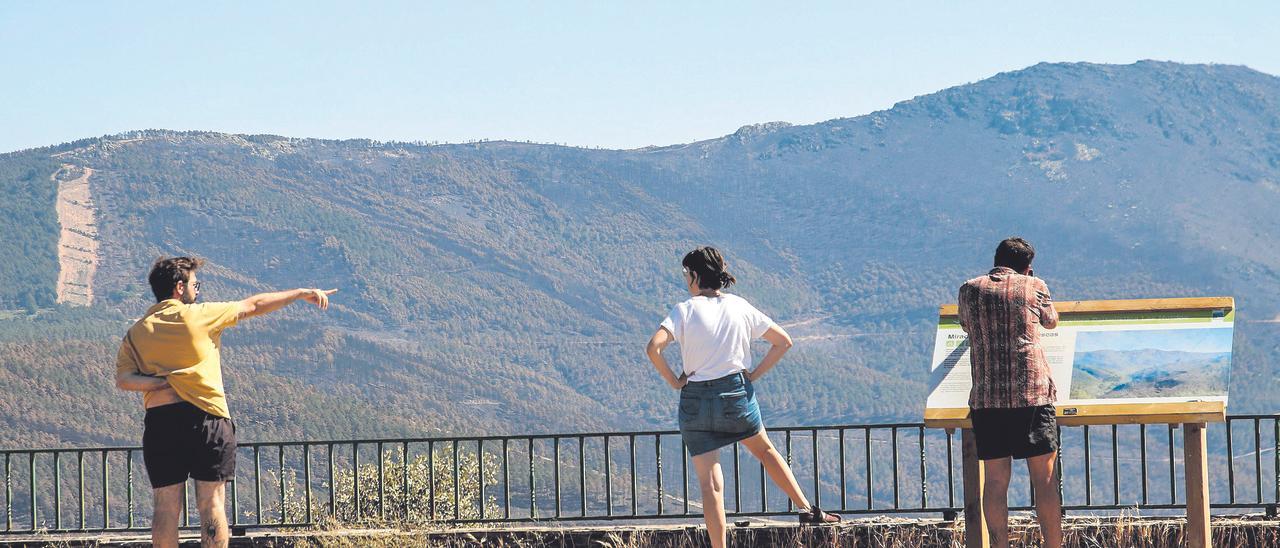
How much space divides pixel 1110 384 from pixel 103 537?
585 cm

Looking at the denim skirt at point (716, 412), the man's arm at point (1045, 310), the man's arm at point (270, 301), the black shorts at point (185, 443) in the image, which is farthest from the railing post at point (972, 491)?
the black shorts at point (185, 443)

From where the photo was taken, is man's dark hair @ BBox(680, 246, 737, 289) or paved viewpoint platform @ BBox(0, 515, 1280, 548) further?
paved viewpoint platform @ BBox(0, 515, 1280, 548)

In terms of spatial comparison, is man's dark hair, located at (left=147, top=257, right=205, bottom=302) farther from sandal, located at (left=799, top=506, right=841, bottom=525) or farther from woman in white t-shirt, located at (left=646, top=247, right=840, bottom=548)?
sandal, located at (left=799, top=506, right=841, bottom=525)

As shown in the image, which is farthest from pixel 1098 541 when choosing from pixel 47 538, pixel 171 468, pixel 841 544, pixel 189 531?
pixel 47 538

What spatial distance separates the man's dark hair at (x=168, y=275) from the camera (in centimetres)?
669

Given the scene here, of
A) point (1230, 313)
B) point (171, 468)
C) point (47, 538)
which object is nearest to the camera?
point (171, 468)

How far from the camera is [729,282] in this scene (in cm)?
725

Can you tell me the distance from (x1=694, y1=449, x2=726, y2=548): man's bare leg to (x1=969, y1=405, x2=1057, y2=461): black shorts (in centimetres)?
125

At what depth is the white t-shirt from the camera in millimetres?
7086

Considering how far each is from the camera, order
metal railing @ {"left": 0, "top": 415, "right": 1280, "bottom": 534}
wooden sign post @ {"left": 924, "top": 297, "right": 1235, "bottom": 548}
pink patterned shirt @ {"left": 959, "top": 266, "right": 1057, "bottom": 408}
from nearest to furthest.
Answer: pink patterned shirt @ {"left": 959, "top": 266, "right": 1057, "bottom": 408} → wooden sign post @ {"left": 924, "top": 297, "right": 1235, "bottom": 548} → metal railing @ {"left": 0, "top": 415, "right": 1280, "bottom": 534}

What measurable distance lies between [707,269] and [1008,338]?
1425 mm

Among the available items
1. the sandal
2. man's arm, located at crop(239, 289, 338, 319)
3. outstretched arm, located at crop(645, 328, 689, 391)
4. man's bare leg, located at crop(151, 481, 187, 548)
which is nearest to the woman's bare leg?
outstretched arm, located at crop(645, 328, 689, 391)

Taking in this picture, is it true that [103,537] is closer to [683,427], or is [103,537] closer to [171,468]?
[171,468]

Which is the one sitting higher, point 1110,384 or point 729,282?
point 729,282
